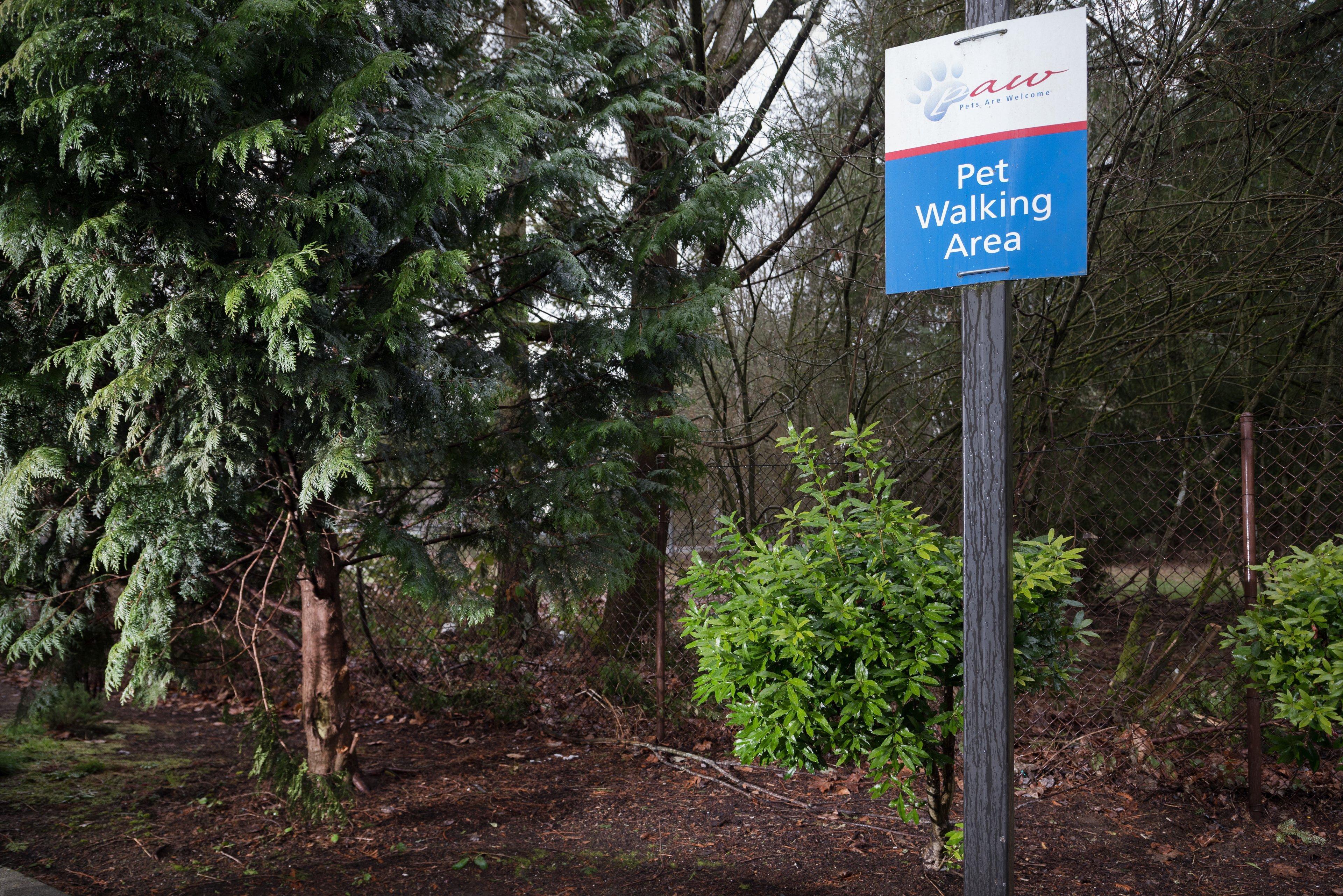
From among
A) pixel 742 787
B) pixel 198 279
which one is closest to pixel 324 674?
pixel 198 279

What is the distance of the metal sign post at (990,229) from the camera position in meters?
2.07

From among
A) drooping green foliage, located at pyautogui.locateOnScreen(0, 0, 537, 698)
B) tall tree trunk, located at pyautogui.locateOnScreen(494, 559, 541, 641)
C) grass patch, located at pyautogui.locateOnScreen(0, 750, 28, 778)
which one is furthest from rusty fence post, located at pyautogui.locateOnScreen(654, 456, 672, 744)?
grass patch, located at pyautogui.locateOnScreen(0, 750, 28, 778)

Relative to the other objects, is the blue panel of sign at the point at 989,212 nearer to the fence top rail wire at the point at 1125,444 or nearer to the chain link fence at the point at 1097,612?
the fence top rail wire at the point at 1125,444

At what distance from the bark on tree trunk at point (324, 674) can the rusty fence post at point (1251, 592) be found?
14.5 ft

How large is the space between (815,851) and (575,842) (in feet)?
3.56

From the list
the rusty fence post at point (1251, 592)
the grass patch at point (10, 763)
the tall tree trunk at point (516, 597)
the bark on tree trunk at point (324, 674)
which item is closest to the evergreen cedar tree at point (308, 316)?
the bark on tree trunk at point (324, 674)

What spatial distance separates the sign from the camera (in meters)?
2.06

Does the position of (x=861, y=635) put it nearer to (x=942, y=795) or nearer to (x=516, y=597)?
(x=942, y=795)

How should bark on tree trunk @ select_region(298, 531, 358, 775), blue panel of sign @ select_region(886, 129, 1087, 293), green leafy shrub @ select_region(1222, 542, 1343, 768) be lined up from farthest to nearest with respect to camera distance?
1. bark on tree trunk @ select_region(298, 531, 358, 775)
2. green leafy shrub @ select_region(1222, 542, 1343, 768)
3. blue panel of sign @ select_region(886, 129, 1087, 293)

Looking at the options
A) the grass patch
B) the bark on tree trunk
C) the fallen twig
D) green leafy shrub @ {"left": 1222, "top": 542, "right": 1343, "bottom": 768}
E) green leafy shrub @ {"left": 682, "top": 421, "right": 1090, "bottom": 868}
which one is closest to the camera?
green leafy shrub @ {"left": 682, "top": 421, "right": 1090, "bottom": 868}

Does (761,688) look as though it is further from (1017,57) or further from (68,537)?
(68,537)

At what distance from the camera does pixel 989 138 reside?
7.04 ft

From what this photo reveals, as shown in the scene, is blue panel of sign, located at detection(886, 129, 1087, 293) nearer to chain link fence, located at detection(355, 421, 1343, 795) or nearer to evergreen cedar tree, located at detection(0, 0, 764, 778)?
evergreen cedar tree, located at detection(0, 0, 764, 778)

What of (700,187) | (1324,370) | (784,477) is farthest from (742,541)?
(1324,370)
